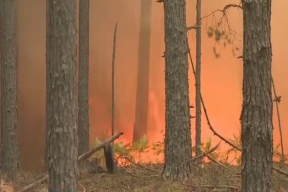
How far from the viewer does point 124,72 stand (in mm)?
10836

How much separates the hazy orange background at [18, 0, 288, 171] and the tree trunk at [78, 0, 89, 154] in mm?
768

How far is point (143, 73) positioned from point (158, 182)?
149 inches

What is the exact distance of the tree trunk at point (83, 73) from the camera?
9.80m

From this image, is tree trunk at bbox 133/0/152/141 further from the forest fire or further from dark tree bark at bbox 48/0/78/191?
dark tree bark at bbox 48/0/78/191

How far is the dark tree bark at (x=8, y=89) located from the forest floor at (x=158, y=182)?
15.9 inches

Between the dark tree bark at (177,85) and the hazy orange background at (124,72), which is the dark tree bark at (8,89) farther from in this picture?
the dark tree bark at (177,85)

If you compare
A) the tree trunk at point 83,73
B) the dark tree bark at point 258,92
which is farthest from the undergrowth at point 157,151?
the dark tree bark at point 258,92

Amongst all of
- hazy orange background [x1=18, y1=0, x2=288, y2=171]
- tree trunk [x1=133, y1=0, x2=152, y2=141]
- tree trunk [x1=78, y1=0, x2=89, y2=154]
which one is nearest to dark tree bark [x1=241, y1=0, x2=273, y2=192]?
tree trunk [x1=78, y1=0, x2=89, y2=154]

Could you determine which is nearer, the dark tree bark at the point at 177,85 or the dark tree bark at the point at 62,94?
the dark tree bark at the point at 62,94

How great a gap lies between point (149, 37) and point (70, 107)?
21.3 feet

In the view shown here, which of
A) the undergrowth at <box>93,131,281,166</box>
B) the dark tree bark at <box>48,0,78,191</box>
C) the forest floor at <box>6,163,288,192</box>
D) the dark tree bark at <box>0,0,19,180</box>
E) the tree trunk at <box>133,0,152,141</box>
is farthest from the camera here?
the tree trunk at <box>133,0,152,141</box>

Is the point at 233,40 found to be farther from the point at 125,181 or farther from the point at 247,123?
the point at 247,123

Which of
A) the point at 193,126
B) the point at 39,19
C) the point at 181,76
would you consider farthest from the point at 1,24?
the point at 193,126

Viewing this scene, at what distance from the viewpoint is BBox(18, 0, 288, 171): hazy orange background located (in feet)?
34.6
